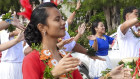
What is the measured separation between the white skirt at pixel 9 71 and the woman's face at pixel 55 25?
2568mm

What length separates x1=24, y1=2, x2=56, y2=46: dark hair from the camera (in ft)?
7.74

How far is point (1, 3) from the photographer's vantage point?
22.6 meters

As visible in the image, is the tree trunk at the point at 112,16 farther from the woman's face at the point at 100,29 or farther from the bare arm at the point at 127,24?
the bare arm at the point at 127,24

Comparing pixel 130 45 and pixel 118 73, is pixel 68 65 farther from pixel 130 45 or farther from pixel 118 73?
pixel 130 45

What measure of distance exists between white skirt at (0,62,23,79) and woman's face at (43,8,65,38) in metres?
2.57

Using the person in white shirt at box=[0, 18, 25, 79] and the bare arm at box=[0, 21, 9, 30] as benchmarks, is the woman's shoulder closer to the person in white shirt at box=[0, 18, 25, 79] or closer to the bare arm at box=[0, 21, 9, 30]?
the bare arm at box=[0, 21, 9, 30]

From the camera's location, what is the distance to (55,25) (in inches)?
90.4

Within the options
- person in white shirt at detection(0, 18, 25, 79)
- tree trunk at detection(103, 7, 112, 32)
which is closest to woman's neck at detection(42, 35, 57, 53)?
person in white shirt at detection(0, 18, 25, 79)

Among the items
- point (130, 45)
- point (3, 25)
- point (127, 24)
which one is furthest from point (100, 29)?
point (3, 25)

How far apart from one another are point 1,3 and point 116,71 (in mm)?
21094

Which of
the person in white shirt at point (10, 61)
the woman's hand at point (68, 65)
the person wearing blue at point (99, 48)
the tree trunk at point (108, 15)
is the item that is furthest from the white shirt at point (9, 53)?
the tree trunk at point (108, 15)

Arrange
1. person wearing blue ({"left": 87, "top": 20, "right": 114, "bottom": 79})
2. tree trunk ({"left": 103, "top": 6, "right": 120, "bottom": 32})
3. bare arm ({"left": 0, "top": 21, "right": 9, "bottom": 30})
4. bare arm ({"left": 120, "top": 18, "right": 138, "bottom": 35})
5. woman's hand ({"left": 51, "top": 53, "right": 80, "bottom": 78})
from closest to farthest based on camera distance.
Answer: woman's hand ({"left": 51, "top": 53, "right": 80, "bottom": 78})
bare arm ({"left": 0, "top": 21, "right": 9, "bottom": 30})
bare arm ({"left": 120, "top": 18, "right": 138, "bottom": 35})
person wearing blue ({"left": 87, "top": 20, "right": 114, "bottom": 79})
tree trunk ({"left": 103, "top": 6, "right": 120, "bottom": 32})

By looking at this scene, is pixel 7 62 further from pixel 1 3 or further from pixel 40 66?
pixel 1 3

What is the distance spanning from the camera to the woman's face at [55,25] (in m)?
A: 2.29
